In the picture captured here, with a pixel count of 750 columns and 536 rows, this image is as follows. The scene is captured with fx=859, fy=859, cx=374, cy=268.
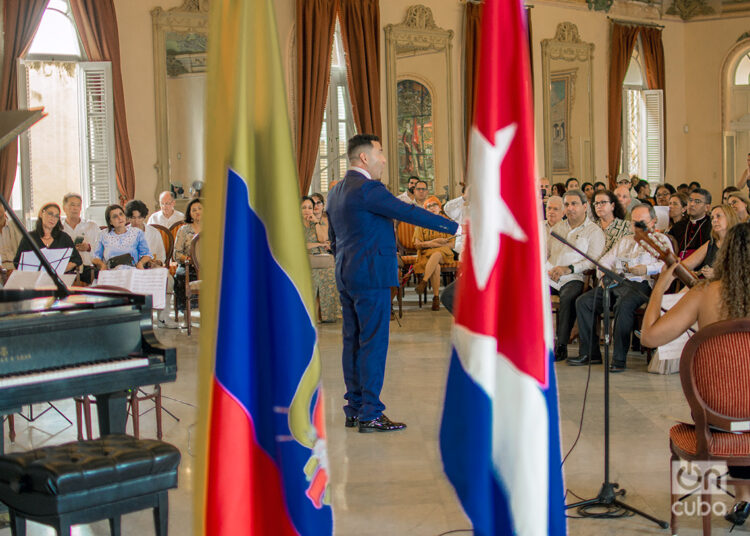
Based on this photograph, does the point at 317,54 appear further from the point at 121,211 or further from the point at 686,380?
the point at 686,380

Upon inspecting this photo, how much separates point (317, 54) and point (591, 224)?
218 inches

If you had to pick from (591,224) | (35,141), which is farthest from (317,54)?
(591,224)

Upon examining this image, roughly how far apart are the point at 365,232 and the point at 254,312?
2781 millimetres

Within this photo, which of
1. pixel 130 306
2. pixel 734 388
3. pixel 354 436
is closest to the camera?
pixel 734 388

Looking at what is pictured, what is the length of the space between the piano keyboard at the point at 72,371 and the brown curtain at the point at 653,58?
13.0 metres

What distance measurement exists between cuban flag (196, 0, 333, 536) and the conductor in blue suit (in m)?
2.67

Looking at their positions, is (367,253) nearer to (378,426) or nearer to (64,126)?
(378,426)

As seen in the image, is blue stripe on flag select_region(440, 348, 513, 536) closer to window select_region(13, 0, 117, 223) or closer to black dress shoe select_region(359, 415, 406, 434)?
black dress shoe select_region(359, 415, 406, 434)

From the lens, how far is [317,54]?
10.8 metres

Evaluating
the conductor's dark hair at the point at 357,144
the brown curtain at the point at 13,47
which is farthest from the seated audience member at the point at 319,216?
the conductor's dark hair at the point at 357,144

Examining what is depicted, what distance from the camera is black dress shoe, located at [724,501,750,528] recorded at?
10.7ft

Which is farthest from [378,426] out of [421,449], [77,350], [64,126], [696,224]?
[64,126]

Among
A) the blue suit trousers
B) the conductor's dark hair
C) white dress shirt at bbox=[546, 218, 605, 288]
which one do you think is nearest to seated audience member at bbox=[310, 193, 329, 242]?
white dress shirt at bbox=[546, 218, 605, 288]

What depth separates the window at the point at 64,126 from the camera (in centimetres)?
947
